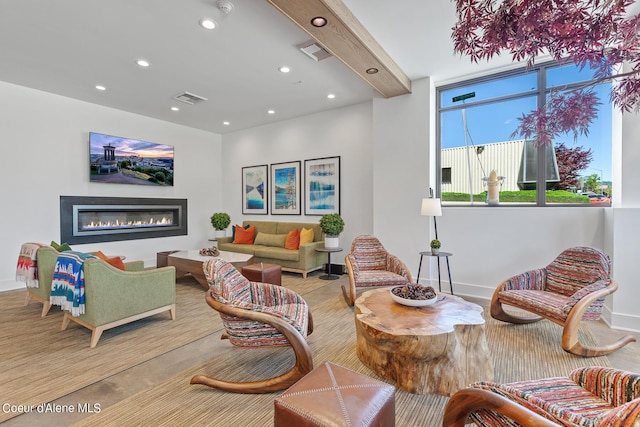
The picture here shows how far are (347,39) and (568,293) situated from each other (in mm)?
3462

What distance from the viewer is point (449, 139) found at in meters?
4.46

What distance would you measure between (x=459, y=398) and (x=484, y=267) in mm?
3295

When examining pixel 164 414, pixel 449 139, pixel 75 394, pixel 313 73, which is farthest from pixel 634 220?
pixel 75 394

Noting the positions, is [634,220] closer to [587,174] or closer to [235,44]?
[587,174]

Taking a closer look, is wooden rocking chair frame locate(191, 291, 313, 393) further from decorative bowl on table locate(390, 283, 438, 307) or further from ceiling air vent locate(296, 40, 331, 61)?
ceiling air vent locate(296, 40, 331, 61)

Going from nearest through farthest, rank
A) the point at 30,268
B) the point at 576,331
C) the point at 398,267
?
1. the point at 576,331
2. the point at 30,268
3. the point at 398,267

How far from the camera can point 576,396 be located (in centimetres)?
131

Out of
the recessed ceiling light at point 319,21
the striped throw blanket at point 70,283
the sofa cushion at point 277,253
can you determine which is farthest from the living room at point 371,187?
the striped throw blanket at point 70,283

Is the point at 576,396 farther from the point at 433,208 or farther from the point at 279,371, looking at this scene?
the point at 433,208

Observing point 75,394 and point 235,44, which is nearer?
point 75,394

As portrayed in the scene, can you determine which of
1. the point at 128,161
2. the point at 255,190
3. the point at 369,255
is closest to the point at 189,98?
the point at 128,161

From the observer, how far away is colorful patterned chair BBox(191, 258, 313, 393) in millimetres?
1970

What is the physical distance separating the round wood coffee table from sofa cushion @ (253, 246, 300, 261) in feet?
10.4

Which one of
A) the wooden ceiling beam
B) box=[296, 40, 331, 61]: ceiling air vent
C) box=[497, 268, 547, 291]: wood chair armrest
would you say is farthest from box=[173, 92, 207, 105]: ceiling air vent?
box=[497, 268, 547, 291]: wood chair armrest
